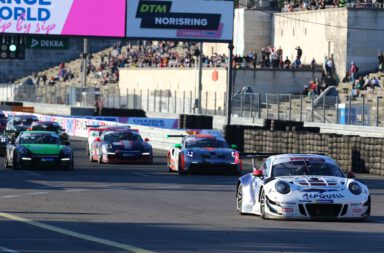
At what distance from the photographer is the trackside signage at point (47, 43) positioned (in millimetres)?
53594

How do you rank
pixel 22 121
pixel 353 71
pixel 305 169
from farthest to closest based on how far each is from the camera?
pixel 353 71 < pixel 22 121 < pixel 305 169

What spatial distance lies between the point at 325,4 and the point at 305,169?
156 ft

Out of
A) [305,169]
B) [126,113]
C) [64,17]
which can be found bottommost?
[126,113]

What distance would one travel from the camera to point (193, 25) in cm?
5272

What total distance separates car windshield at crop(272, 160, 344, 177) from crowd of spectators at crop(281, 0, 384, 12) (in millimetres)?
43994

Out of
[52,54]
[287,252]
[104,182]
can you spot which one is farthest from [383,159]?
[52,54]

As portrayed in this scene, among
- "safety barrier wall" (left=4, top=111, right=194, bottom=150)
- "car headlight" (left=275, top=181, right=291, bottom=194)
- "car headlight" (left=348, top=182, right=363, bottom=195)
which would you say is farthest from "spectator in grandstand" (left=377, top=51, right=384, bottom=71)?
"car headlight" (left=275, top=181, right=291, bottom=194)

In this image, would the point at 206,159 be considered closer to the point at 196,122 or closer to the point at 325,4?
the point at 196,122

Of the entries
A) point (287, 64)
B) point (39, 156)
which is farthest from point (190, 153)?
point (287, 64)

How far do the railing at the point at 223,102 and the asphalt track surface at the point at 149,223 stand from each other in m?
18.3

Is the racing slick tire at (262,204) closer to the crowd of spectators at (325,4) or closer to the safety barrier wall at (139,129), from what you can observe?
the safety barrier wall at (139,129)

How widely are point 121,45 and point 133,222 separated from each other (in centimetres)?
7039

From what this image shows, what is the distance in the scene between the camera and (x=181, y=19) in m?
52.8

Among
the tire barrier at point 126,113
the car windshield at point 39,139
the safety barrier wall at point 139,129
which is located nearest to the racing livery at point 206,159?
the car windshield at point 39,139
